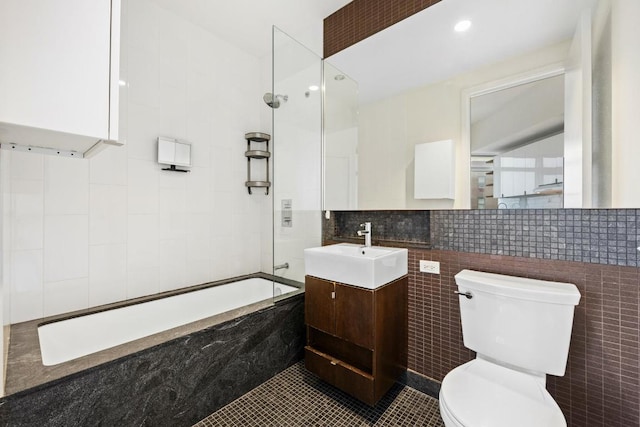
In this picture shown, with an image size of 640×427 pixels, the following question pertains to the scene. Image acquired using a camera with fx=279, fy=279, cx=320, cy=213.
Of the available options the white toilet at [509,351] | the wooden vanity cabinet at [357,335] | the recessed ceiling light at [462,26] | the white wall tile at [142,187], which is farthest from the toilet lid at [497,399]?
the white wall tile at [142,187]

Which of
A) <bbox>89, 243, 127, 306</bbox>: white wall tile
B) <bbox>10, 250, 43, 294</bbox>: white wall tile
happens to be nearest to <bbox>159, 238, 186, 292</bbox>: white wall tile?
<bbox>89, 243, 127, 306</bbox>: white wall tile

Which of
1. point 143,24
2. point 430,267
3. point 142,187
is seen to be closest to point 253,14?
point 143,24

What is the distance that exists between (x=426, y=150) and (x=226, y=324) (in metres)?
1.72

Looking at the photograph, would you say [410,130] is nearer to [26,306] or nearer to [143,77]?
[143,77]

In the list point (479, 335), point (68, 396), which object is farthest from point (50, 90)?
point (479, 335)

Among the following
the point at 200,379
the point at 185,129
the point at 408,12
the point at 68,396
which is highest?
the point at 408,12

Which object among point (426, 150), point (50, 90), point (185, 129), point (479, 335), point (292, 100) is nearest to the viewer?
point (50, 90)

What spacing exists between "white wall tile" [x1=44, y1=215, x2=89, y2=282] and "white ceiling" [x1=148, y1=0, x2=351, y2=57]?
5.90 ft

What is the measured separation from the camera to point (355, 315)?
170cm

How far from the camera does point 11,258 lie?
5.39ft

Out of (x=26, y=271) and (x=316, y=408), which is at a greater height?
(x=26, y=271)

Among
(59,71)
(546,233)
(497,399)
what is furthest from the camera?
(546,233)

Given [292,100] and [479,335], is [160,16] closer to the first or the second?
[292,100]

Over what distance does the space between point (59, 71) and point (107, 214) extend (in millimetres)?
1575
